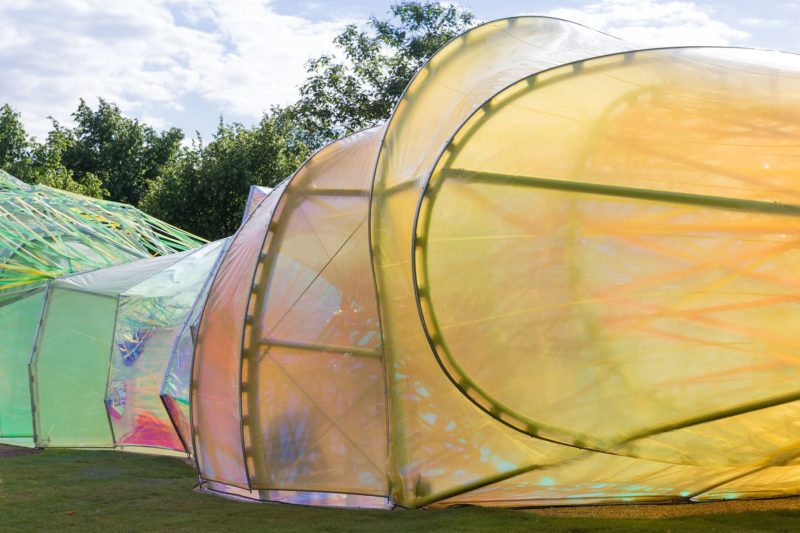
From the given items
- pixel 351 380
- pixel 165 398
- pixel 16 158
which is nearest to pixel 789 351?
pixel 351 380

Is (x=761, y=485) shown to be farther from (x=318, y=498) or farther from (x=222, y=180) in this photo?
(x=222, y=180)

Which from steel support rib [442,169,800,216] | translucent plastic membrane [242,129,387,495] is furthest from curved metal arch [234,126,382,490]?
steel support rib [442,169,800,216]

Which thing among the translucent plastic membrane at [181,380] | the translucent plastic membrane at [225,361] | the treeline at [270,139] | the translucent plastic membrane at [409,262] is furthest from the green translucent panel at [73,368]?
the treeline at [270,139]

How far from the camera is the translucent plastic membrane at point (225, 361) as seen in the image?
31.0 ft

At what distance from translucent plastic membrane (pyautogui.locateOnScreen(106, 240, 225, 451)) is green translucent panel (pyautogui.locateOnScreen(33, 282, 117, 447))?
41cm

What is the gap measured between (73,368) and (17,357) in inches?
46.0

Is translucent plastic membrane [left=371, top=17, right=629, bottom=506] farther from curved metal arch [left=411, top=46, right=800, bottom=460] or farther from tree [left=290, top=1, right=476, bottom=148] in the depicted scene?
tree [left=290, top=1, right=476, bottom=148]

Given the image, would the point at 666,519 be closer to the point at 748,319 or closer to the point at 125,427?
the point at 748,319

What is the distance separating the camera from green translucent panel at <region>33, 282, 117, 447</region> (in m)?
14.0

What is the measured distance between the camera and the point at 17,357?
48.5 ft

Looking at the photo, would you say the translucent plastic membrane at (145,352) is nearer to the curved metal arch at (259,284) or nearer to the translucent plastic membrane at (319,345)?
the curved metal arch at (259,284)

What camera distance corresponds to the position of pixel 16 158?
38.8m

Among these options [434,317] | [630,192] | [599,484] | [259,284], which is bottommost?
[599,484]

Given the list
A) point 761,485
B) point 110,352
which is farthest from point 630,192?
point 110,352
